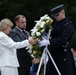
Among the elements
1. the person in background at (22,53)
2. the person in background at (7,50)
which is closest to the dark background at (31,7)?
the person in background at (22,53)

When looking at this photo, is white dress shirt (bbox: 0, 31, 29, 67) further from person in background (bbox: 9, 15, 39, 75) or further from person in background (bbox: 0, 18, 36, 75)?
person in background (bbox: 9, 15, 39, 75)

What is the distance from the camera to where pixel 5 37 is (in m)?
8.73

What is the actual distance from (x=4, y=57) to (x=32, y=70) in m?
2.16

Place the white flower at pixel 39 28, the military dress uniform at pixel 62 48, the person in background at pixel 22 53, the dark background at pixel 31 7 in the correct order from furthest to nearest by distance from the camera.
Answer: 1. the dark background at pixel 31 7
2. the person in background at pixel 22 53
3. the military dress uniform at pixel 62 48
4. the white flower at pixel 39 28

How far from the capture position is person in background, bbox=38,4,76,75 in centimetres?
873

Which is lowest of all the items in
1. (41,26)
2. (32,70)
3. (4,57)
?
(32,70)

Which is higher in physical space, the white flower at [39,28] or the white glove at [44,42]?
the white flower at [39,28]

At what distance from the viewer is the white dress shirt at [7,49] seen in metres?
8.74

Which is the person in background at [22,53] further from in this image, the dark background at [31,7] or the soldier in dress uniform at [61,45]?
the dark background at [31,7]

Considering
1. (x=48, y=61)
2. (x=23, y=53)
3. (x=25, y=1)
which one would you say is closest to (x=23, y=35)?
(x=23, y=53)

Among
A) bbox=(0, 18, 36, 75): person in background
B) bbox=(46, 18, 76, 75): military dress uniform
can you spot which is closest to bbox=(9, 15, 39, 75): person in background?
bbox=(46, 18, 76, 75): military dress uniform

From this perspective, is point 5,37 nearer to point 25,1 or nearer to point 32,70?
point 32,70

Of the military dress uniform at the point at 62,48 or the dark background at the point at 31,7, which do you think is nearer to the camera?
the military dress uniform at the point at 62,48

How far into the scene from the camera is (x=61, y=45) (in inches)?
351
